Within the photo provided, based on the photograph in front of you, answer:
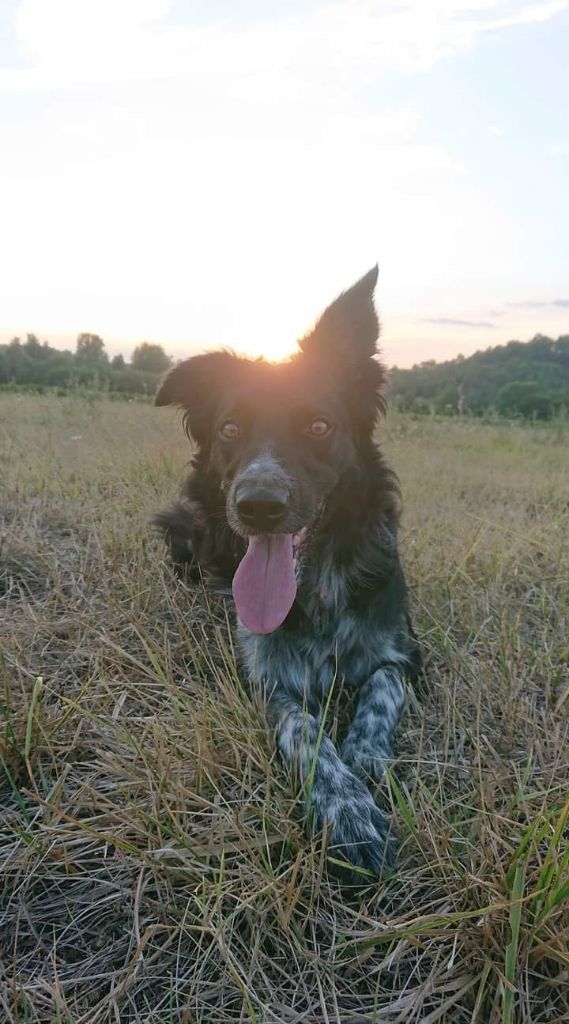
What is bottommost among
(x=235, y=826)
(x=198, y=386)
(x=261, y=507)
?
(x=235, y=826)

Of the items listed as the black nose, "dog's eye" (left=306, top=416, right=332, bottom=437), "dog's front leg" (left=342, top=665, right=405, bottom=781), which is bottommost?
"dog's front leg" (left=342, top=665, right=405, bottom=781)

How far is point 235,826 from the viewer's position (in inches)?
71.5

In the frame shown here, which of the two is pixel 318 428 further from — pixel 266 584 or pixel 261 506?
pixel 266 584

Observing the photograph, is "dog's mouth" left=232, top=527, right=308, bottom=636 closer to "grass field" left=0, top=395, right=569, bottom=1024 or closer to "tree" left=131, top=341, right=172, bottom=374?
"grass field" left=0, top=395, right=569, bottom=1024

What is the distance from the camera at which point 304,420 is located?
2.89 m

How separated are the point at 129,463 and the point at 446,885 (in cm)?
451

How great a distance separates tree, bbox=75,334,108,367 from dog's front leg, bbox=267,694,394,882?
13.3 metres

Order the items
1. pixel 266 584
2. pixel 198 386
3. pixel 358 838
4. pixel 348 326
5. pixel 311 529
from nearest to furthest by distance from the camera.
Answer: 1. pixel 358 838
2. pixel 266 584
3. pixel 311 529
4. pixel 348 326
5. pixel 198 386

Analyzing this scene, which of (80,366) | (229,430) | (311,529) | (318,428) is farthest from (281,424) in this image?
(80,366)

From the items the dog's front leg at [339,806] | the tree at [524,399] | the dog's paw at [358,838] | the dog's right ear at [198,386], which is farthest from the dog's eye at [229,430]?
the tree at [524,399]

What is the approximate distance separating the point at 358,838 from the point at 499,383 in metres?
15.9

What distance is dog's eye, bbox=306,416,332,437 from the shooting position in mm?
2898

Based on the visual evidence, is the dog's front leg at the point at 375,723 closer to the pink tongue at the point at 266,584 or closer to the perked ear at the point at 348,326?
the pink tongue at the point at 266,584

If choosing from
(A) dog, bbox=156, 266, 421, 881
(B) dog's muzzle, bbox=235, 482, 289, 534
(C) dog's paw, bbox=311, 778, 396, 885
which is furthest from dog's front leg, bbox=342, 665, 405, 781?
(B) dog's muzzle, bbox=235, 482, 289, 534
